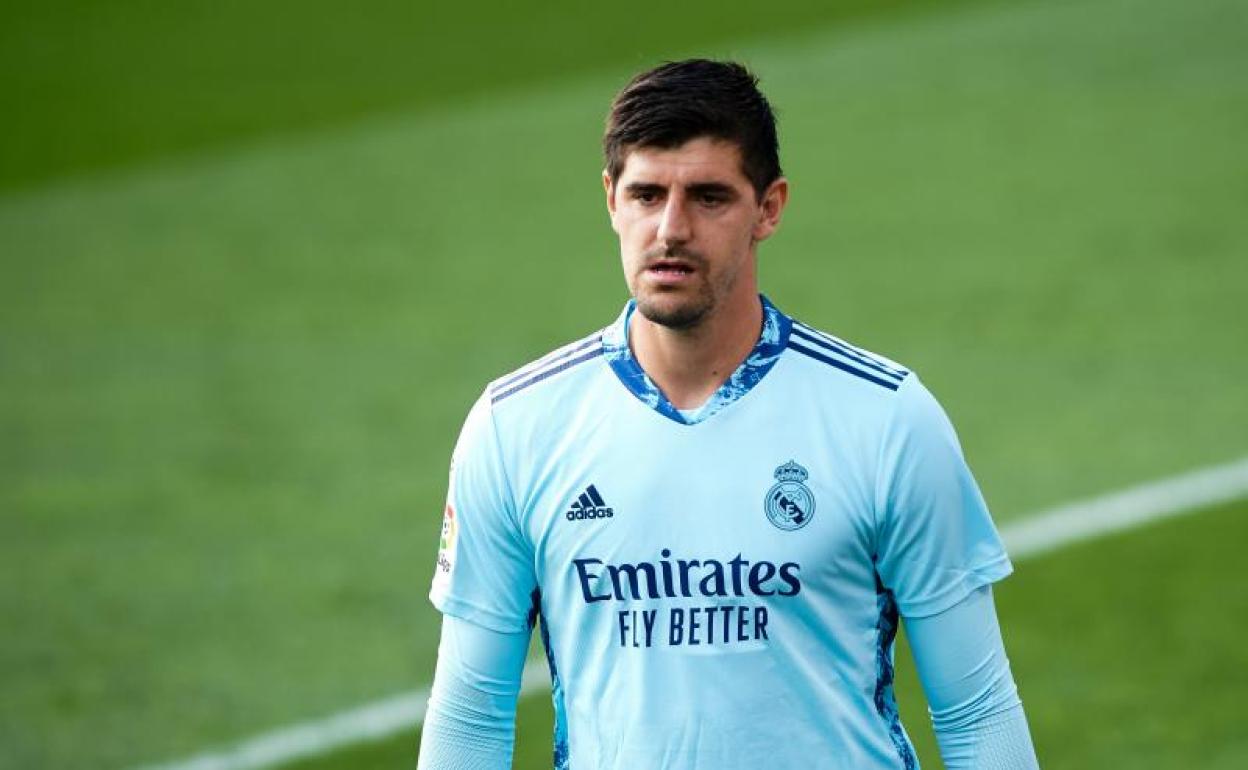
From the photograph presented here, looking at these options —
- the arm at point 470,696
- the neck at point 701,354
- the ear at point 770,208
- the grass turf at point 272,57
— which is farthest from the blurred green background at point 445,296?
the ear at point 770,208

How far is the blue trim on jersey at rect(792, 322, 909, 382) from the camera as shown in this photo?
13.4ft

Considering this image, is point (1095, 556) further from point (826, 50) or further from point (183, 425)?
point (826, 50)

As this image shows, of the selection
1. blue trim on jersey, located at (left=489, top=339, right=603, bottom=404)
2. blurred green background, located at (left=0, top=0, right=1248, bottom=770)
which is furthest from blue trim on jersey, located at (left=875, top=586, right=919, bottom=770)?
blurred green background, located at (left=0, top=0, right=1248, bottom=770)

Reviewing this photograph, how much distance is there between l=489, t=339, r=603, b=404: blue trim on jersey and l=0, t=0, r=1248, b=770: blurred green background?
11.2 feet

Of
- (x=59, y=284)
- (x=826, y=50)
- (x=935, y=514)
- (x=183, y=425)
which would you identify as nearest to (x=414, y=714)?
(x=183, y=425)

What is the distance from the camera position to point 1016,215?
1326 centimetres

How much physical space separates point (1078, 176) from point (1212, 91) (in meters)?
2.13

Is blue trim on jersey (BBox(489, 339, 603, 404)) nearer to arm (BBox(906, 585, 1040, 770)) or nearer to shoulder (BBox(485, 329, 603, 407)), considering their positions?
shoulder (BBox(485, 329, 603, 407))

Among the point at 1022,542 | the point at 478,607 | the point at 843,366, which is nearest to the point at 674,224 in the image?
the point at 843,366

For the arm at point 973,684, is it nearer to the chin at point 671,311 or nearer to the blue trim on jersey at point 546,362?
the chin at point 671,311

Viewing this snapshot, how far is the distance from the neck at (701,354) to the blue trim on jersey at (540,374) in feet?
0.45

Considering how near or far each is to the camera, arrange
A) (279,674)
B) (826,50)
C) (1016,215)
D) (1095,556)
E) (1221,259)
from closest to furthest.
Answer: (279,674)
(1095,556)
(1221,259)
(1016,215)
(826,50)

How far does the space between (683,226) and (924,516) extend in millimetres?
687

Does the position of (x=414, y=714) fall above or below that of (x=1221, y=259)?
below
